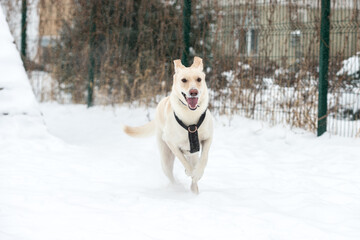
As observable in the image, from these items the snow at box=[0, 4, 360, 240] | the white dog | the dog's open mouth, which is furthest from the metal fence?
the dog's open mouth

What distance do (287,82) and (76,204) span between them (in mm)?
4356

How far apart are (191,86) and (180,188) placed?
1311 millimetres

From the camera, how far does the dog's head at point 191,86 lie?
349 centimetres

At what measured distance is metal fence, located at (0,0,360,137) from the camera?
6.29 m

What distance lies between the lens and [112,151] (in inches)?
242

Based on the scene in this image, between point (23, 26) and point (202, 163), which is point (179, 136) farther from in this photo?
point (23, 26)

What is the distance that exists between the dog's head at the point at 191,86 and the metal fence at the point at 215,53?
3147 mm

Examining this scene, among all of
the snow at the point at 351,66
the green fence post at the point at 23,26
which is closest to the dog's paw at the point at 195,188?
the snow at the point at 351,66

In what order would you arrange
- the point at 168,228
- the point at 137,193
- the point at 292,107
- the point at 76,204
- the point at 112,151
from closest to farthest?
the point at 168,228, the point at 76,204, the point at 137,193, the point at 112,151, the point at 292,107

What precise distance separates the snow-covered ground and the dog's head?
0.87 m

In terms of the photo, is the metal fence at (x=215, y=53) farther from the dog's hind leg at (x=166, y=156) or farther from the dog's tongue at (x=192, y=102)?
the dog's tongue at (x=192, y=102)

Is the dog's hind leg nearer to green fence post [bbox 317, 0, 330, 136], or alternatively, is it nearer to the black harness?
the black harness

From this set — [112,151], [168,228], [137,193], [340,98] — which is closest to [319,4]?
[340,98]

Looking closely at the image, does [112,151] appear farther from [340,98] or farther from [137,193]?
[340,98]
